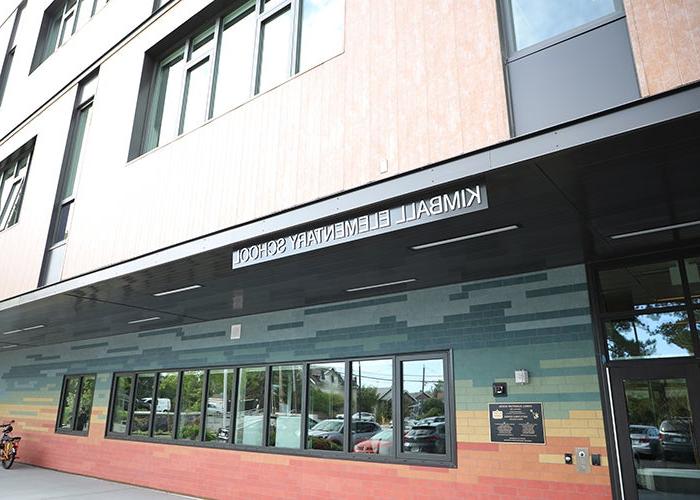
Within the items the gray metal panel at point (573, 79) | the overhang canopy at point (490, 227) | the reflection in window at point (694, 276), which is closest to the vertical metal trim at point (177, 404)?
the overhang canopy at point (490, 227)

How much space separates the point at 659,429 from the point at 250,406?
6.08 metres

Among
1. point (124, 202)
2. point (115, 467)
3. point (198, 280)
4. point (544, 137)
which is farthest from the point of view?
point (115, 467)

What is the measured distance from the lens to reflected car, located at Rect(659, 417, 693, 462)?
514cm

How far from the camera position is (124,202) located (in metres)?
7.97

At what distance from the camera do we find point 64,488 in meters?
10.0

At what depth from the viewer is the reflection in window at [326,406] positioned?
304 inches

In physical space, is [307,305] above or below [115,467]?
above

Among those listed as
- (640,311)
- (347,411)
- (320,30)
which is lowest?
(347,411)

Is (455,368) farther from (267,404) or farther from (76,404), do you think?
(76,404)

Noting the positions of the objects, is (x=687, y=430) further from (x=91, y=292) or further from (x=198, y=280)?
(x=91, y=292)

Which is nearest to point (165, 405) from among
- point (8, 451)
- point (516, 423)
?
point (8, 451)

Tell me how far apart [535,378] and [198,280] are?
4502mm

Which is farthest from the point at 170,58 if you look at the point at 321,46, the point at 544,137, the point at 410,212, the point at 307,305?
the point at 544,137

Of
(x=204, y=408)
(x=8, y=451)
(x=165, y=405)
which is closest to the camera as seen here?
(x=204, y=408)
